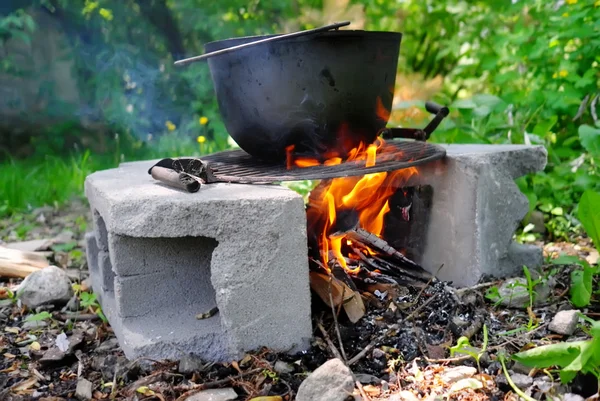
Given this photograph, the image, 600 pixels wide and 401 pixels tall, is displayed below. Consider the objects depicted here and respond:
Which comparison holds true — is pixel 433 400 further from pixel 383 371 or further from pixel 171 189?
pixel 171 189

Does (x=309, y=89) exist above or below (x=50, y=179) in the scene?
above

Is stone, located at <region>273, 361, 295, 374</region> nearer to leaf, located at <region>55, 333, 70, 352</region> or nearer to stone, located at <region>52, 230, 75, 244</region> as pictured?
leaf, located at <region>55, 333, 70, 352</region>

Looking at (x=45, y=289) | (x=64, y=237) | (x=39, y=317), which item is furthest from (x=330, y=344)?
(x=64, y=237)

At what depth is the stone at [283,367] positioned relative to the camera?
1.83 m

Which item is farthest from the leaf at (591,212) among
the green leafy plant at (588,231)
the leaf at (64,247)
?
the leaf at (64,247)

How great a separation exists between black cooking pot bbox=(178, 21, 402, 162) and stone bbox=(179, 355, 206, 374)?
0.79 meters

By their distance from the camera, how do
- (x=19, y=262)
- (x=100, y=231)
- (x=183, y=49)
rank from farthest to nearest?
(x=183, y=49)
(x=19, y=262)
(x=100, y=231)

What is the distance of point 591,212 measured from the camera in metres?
2.10

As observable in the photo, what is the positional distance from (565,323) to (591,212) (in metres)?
0.43

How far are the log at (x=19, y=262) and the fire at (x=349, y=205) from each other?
4.54 ft

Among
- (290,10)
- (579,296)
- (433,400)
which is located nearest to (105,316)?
(433,400)

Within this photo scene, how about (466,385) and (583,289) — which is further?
(583,289)

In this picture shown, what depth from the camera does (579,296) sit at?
7.03 feet

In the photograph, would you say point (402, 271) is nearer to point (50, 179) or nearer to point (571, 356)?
point (571, 356)
